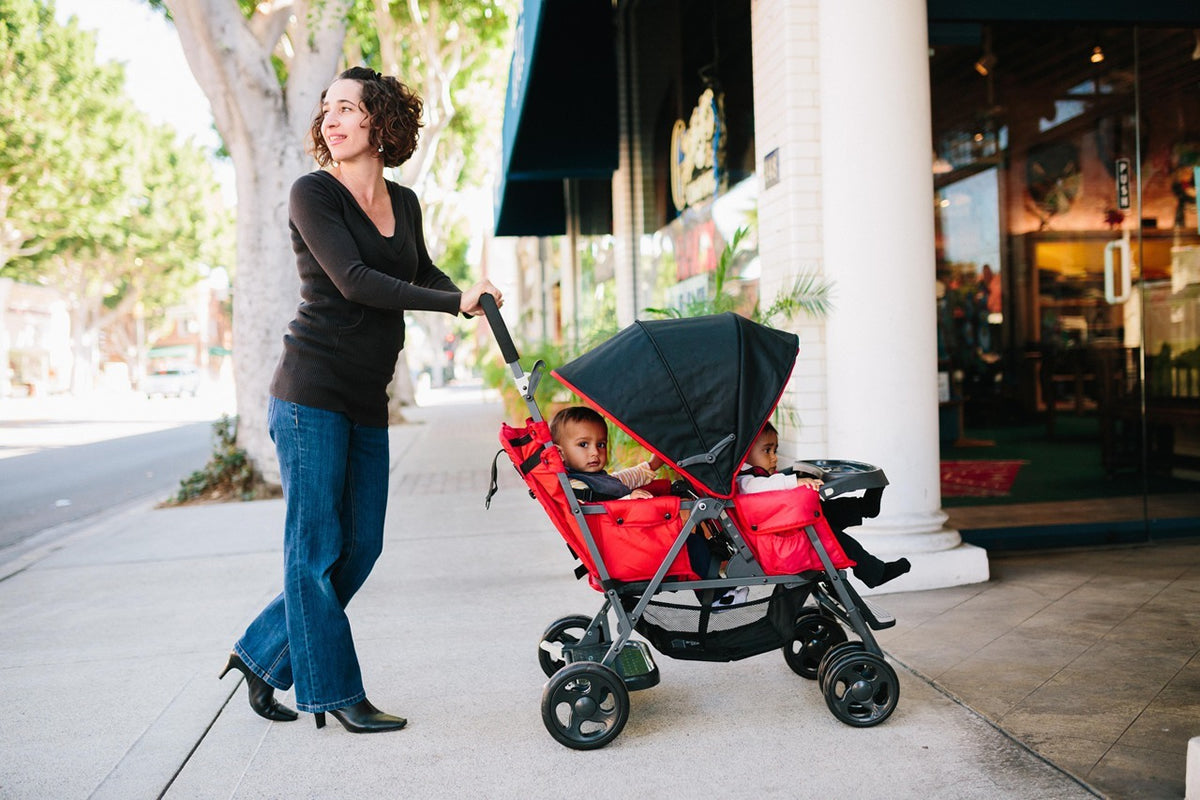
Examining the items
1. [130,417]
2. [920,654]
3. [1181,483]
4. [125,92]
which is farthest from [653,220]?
[125,92]

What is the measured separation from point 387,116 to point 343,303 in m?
0.64

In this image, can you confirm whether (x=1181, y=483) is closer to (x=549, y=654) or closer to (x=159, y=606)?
(x=549, y=654)

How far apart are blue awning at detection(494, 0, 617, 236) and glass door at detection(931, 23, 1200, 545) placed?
133 inches

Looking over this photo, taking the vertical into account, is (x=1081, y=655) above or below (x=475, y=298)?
below

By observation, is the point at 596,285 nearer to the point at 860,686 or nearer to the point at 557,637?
the point at 557,637

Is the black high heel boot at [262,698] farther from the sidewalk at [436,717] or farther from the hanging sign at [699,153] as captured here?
the hanging sign at [699,153]

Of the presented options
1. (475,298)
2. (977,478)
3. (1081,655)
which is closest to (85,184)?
(977,478)

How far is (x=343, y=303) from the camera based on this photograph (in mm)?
3387

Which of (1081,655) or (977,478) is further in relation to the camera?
(977,478)

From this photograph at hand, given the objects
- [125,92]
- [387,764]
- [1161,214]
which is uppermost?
[125,92]

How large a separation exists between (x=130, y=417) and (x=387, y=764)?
3122cm

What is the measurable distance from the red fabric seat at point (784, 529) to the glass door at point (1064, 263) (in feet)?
13.2

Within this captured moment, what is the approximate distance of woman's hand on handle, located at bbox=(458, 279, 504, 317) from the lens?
323 centimetres

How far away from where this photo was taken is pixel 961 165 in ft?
24.7
